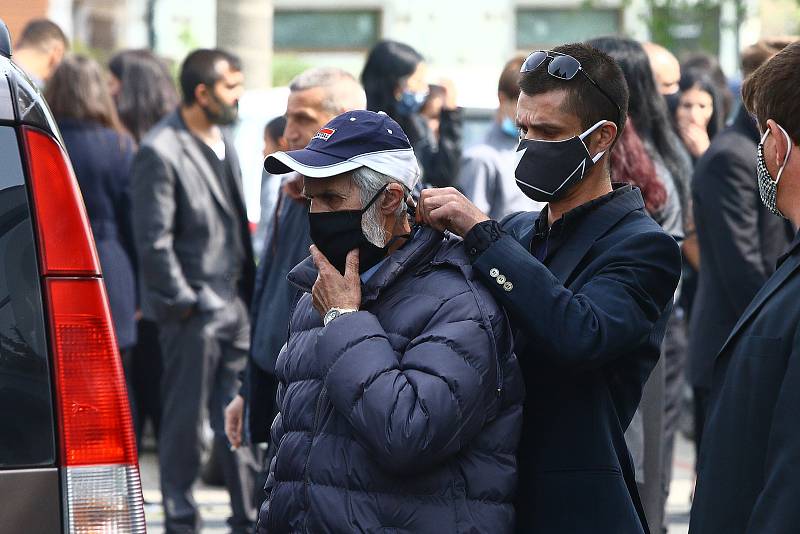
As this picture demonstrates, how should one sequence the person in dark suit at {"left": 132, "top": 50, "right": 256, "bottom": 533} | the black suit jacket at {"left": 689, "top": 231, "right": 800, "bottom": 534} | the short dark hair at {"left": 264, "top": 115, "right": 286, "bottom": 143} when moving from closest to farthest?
1. the black suit jacket at {"left": 689, "top": 231, "right": 800, "bottom": 534}
2. the person in dark suit at {"left": 132, "top": 50, "right": 256, "bottom": 533}
3. the short dark hair at {"left": 264, "top": 115, "right": 286, "bottom": 143}

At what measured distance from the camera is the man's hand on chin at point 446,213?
311cm

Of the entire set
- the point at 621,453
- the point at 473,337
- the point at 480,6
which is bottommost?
the point at 480,6

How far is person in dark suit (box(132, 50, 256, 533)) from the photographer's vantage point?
21.0ft

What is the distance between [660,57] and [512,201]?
117 centimetres

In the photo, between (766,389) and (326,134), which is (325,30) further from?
(766,389)

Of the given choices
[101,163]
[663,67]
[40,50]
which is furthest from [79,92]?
[663,67]

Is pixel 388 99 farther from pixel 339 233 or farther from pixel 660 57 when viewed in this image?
pixel 339 233

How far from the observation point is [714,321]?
240 inches

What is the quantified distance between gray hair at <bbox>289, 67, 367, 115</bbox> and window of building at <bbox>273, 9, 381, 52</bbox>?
71.1 ft

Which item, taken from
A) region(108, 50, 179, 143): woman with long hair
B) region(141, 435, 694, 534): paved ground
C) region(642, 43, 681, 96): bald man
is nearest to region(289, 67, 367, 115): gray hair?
region(642, 43, 681, 96): bald man

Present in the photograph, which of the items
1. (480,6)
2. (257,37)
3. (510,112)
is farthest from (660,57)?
(480,6)

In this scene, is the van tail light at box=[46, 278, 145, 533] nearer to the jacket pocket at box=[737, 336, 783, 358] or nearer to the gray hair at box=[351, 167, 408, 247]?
the gray hair at box=[351, 167, 408, 247]

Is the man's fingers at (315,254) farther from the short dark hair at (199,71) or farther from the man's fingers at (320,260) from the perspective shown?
the short dark hair at (199,71)

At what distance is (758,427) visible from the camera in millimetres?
2566
